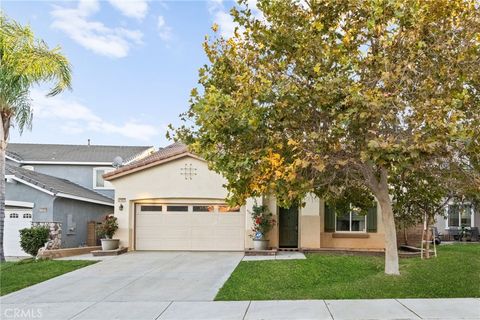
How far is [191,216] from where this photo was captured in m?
19.2

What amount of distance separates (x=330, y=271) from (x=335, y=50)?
6.45 m

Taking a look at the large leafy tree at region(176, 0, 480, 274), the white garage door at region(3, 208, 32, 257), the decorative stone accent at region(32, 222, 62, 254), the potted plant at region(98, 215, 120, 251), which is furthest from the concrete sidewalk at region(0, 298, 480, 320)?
the white garage door at region(3, 208, 32, 257)

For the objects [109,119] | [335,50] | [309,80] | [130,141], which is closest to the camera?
[335,50]

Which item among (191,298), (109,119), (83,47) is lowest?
(191,298)

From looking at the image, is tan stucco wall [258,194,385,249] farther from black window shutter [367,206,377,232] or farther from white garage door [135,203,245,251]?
white garage door [135,203,245,251]

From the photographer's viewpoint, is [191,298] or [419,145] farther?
[191,298]

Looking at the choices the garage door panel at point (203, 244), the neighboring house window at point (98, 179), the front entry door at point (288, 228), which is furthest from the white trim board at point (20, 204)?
the front entry door at point (288, 228)

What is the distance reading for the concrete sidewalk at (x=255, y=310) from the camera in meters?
8.03

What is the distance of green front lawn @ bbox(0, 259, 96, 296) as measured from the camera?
38.3 feet

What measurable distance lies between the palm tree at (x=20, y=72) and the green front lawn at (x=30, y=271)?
2093mm

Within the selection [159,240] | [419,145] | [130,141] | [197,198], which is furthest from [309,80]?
[130,141]

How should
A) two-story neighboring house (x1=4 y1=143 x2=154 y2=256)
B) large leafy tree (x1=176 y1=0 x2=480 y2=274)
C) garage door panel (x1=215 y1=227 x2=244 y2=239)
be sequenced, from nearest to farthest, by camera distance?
large leafy tree (x1=176 y1=0 x2=480 y2=274)
garage door panel (x1=215 y1=227 x2=244 y2=239)
two-story neighboring house (x1=4 y1=143 x2=154 y2=256)

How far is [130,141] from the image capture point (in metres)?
33.7

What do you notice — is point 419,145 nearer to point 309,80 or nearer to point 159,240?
point 309,80
